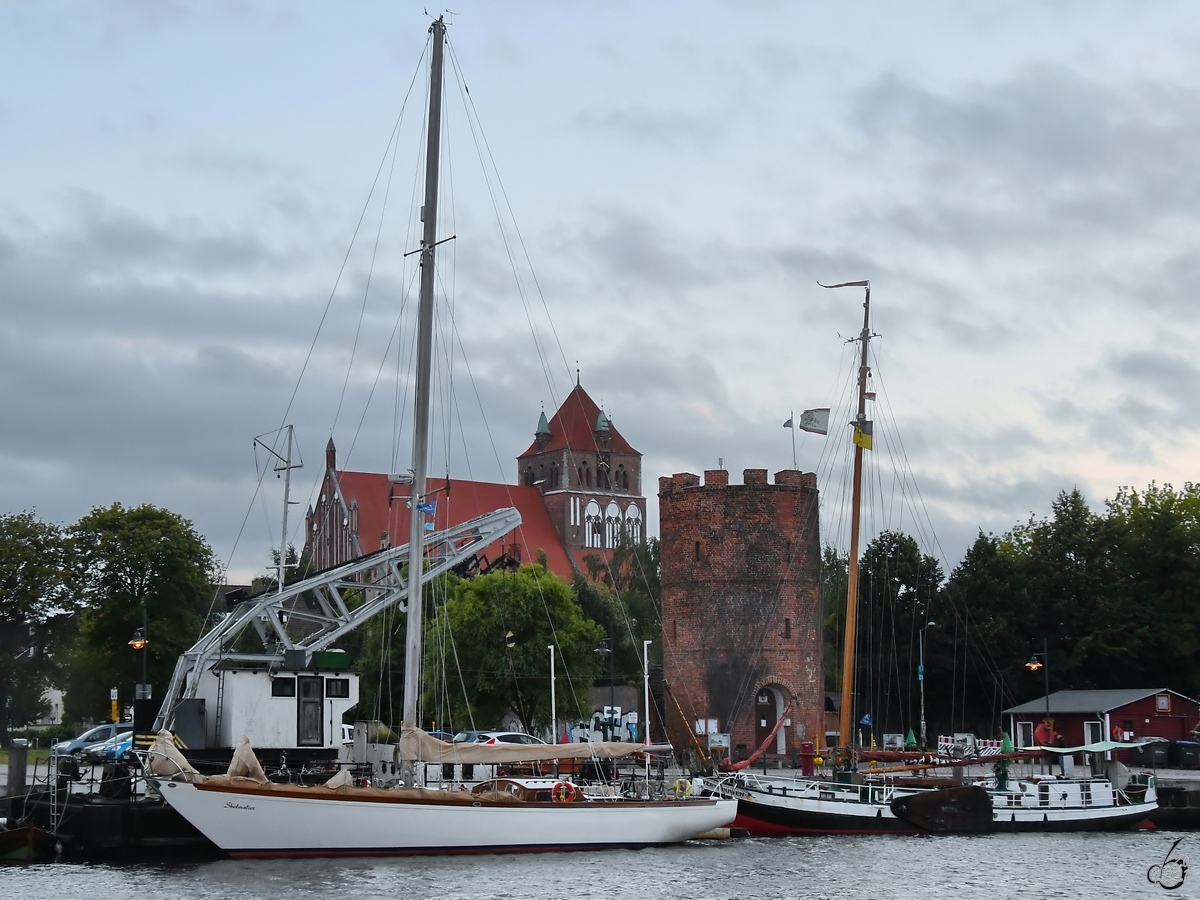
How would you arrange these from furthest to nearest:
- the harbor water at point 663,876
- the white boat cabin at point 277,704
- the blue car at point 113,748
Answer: the blue car at point 113,748 < the white boat cabin at point 277,704 < the harbor water at point 663,876

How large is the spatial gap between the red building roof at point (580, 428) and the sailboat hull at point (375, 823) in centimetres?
9268

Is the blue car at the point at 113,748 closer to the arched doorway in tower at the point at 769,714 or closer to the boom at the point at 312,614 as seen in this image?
the boom at the point at 312,614

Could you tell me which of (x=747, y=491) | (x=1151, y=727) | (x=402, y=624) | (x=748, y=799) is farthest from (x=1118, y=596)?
(x=748, y=799)

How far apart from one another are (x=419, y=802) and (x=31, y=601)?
35.0 meters

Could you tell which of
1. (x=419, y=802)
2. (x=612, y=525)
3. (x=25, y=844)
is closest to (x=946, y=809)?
(x=419, y=802)

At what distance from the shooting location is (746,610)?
2031 inches

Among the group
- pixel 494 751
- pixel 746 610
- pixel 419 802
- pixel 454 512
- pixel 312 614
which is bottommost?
pixel 419 802

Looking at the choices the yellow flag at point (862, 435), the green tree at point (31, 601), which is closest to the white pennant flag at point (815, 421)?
the yellow flag at point (862, 435)

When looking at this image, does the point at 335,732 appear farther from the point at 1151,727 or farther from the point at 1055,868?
the point at 1151,727

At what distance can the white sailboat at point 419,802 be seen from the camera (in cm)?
2664

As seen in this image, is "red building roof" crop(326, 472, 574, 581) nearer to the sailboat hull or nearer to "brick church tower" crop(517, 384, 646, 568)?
"brick church tower" crop(517, 384, 646, 568)

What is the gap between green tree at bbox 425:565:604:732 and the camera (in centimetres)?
5156

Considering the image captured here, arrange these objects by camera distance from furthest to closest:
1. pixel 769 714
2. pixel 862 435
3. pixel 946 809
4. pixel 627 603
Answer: pixel 627 603 → pixel 769 714 → pixel 862 435 → pixel 946 809

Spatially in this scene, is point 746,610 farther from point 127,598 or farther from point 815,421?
point 127,598
